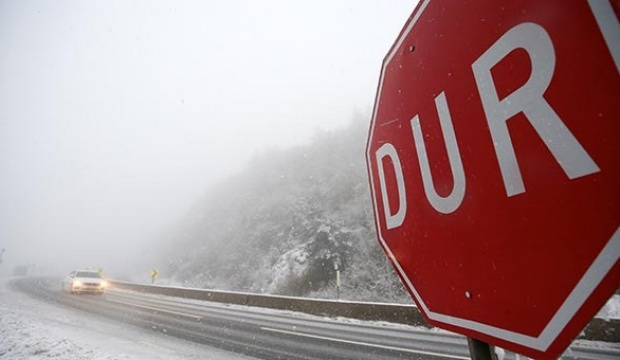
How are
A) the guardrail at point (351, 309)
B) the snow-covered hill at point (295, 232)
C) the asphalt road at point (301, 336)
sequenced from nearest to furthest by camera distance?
the asphalt road at point (301, 336) < the guardrail at point (351, 309) < the snow-covered hill at point (295, 232)

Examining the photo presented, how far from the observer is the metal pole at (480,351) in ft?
3.18

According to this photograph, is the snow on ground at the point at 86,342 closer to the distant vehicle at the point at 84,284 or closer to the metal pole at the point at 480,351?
the metal pole at the point at 480,351

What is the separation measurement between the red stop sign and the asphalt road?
557 centimetres

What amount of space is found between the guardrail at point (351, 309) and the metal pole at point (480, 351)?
26.3ft

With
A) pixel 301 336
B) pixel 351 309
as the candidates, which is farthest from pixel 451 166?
pixel 351 309

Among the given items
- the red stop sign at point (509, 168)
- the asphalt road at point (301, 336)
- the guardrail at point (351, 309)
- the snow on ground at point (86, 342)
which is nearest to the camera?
the red stop sign at point (509, 168)

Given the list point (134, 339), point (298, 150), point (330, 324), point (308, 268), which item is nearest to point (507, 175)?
point (134, 339)

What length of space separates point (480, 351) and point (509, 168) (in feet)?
2.06

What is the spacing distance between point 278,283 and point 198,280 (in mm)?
8677

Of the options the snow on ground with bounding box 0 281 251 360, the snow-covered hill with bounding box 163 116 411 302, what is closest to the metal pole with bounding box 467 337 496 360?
the snow on ground with bounding box 0 281 251 360

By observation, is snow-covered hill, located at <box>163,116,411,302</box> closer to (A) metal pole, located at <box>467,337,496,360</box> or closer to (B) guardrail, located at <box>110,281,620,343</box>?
(B) guardrail, located at <box>110,281,620,343</box>

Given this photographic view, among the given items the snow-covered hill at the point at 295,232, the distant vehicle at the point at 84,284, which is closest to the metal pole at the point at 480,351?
the snow-covered hill at the point at 295,232

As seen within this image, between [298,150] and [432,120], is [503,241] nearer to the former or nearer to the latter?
[432,120]

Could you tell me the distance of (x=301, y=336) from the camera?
7.56 metres
